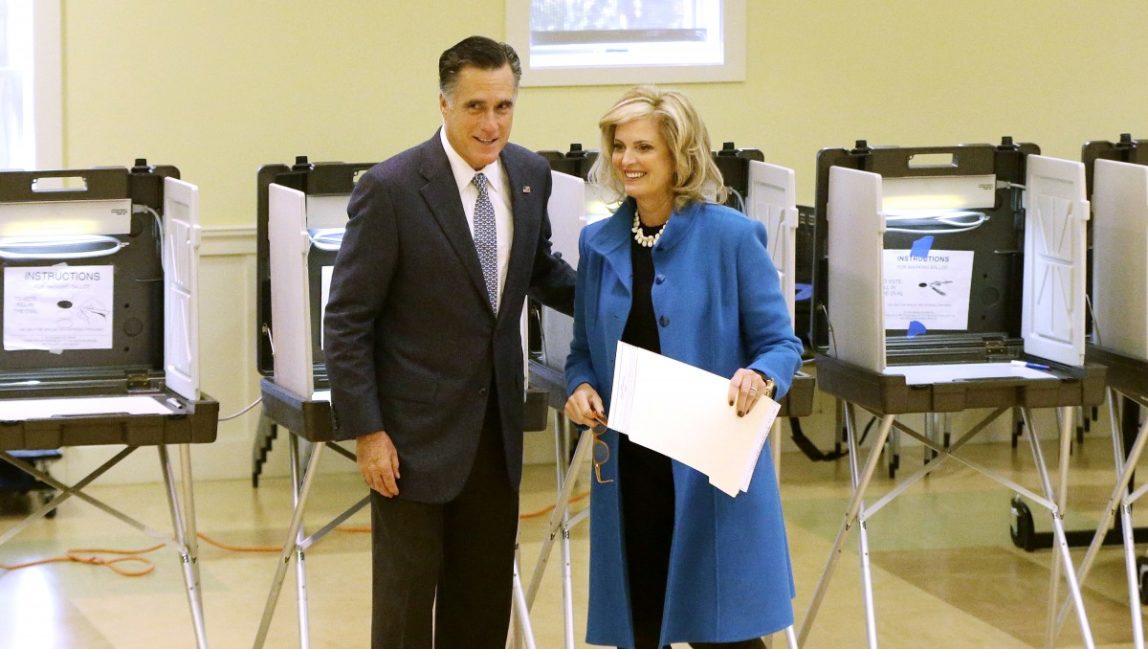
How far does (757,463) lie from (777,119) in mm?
3321

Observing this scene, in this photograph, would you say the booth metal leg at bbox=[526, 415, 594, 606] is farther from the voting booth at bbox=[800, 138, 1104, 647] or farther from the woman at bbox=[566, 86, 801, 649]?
the voting booth at bbox=[800, 138, 1104, 647]

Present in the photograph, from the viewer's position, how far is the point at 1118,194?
12.2 ft

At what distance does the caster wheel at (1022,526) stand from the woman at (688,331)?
2.28 meters

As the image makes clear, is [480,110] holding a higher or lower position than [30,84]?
lower

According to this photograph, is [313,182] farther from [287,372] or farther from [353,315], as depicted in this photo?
[353,315]

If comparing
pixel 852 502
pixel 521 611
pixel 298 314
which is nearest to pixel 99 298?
pixel 298 314

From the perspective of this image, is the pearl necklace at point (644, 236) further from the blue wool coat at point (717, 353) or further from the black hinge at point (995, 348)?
the black hinge at point (995, 348)

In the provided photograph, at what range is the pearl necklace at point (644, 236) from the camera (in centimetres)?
268

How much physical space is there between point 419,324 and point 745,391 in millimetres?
616

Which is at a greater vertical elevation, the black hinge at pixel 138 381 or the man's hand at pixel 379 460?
the black hinge at pixel 138 381

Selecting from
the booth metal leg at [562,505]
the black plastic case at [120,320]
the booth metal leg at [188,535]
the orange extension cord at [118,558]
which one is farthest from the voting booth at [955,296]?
the orange extension cord at [118,558]

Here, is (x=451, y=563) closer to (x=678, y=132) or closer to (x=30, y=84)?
(x=678, y=132)

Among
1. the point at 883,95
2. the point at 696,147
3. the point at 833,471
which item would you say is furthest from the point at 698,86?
the point at 696,147

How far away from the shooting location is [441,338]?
2760 millimetres
